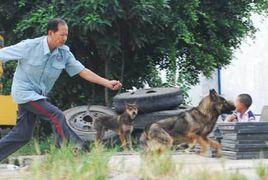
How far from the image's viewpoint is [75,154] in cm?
654

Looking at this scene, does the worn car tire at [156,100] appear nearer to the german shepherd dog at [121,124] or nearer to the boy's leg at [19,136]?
the german shepherd dog at [121,124]

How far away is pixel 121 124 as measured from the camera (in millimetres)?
12078

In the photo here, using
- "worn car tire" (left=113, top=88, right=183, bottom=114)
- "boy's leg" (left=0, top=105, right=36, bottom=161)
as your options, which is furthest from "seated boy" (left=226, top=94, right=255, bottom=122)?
"boy's leg" (left=0, top=105, right=36, bottom=161)

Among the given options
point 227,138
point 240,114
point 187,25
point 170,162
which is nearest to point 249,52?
point 187,25

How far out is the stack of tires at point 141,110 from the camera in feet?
39.9

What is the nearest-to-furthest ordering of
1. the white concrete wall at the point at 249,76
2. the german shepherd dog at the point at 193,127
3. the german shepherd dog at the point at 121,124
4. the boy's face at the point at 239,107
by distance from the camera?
the german shepherd dog at the point at 193,127 < the boy's face at the point at 239,107 < the german shepherd dog at the point at 121,124 < the white concrete wall at the point at 249,76

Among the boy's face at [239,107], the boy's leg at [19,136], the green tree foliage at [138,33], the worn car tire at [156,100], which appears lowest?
the boy's leg at [19,136]

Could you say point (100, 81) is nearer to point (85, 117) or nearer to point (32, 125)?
point (32, 125)

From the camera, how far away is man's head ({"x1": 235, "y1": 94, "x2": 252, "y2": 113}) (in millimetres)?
9312

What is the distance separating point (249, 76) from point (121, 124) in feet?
29.4

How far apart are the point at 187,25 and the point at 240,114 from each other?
176 inches

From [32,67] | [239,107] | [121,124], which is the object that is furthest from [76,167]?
[121,124]

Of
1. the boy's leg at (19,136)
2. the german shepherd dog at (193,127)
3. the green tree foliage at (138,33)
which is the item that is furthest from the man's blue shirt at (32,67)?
the green tree foliage at (138,33)

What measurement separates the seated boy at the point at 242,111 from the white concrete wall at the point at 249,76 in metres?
9.80
